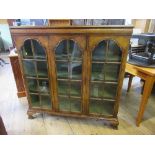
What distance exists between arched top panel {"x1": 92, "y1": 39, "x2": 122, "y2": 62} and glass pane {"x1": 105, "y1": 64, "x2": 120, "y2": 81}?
8 cm

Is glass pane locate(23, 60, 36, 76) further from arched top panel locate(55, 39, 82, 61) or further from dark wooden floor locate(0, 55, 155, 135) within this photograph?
dark wooden floor locate(0, 55, 155, 135)

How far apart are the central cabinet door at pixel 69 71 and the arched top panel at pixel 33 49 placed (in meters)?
0.17

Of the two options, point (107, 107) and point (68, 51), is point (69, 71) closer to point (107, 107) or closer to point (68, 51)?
point (68, 51)

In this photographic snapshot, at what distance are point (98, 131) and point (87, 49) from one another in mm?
992

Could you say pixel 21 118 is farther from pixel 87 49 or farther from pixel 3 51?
pixel 3 51

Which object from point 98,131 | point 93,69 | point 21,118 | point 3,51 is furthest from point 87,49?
point 3,51

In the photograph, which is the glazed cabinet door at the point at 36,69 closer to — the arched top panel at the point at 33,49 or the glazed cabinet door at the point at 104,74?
the arched top panel at the point at 33,49

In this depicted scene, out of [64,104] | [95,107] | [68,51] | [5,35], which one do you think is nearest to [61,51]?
[68,51]

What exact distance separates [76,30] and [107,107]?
39.0 inches

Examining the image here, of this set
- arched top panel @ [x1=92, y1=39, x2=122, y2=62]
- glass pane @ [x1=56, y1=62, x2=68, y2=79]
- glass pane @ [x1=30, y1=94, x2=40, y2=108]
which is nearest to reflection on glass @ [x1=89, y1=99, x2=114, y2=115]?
glass pane @ [x1=56, y1=62, x2=68, y2=79]

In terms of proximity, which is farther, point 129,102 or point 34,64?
point 129,102

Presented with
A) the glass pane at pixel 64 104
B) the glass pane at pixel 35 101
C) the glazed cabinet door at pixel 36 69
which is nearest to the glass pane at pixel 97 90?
the glass pane at pixel 64 104

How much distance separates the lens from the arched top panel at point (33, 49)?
148 cm

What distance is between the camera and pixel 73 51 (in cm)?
145
